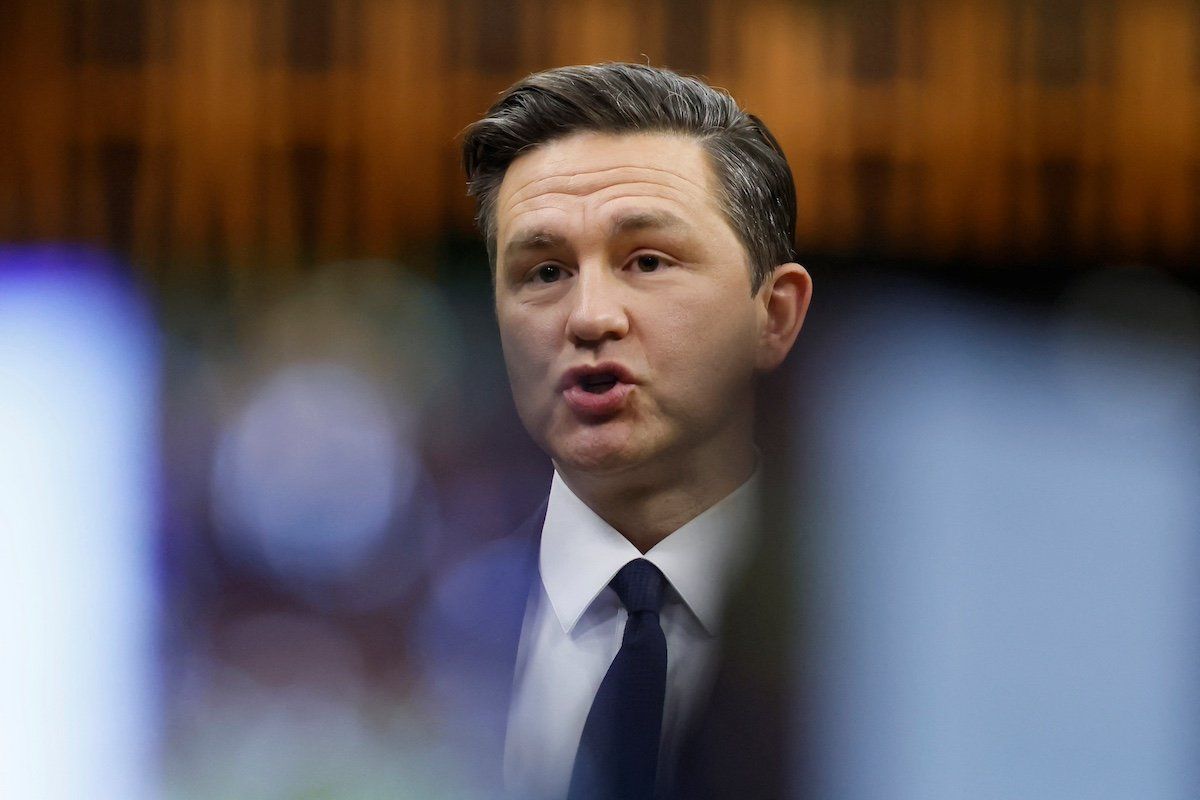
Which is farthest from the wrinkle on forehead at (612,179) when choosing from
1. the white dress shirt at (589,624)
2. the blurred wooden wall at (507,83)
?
the white dress shirt at (589,624)

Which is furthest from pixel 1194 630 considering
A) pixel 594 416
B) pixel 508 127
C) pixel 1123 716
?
pixel 508 127

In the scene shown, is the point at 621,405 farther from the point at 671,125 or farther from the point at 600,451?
the point at 671,125

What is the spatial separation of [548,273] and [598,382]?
0.09 m

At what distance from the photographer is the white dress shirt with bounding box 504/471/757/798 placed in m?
0.74

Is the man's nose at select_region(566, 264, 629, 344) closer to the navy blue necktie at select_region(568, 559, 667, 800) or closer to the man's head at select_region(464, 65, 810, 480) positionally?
the man's head at select_region(464, 65, 810, 480)

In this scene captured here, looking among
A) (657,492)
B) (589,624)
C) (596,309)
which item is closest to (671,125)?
(596,309)

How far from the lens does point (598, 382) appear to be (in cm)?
71

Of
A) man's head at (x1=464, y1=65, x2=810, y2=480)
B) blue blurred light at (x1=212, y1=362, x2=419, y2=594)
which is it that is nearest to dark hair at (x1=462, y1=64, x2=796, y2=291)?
man's head at (x1=464, y1=65, x2=810, y2=480)

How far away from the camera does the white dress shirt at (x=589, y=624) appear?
2.41 feet

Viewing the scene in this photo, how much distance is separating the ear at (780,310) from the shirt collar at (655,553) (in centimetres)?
10

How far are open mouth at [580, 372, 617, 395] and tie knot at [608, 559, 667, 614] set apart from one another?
5.1 inches

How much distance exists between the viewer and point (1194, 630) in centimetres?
75

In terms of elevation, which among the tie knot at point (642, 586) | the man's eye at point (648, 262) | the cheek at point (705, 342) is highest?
the man's eye at point (648, 262)

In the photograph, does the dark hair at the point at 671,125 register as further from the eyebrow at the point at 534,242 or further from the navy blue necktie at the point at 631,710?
the navy blue necktie at the point at 631,710
